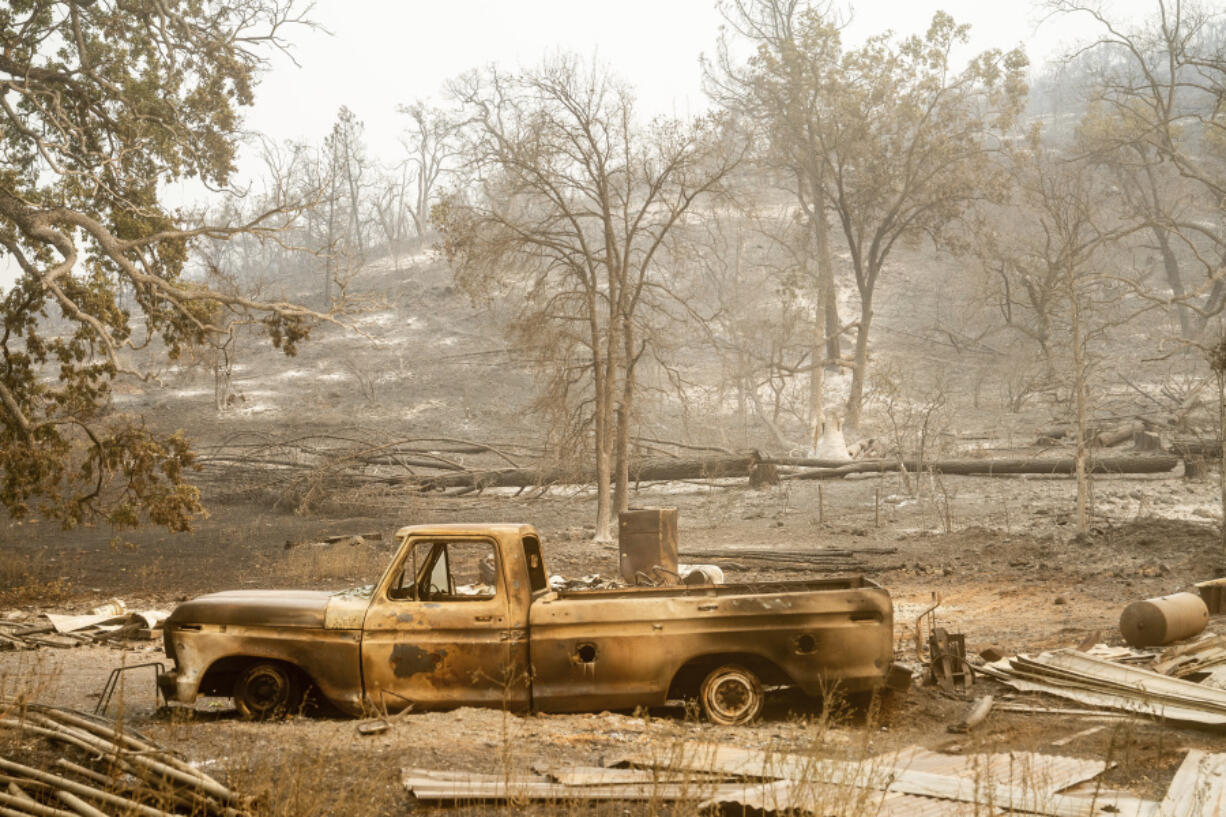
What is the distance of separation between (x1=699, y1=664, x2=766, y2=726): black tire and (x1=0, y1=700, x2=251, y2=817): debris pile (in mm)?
3673

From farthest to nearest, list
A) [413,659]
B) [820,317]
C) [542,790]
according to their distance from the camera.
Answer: [820,317] < [413,659] < [542,790]

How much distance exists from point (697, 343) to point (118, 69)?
3739cm

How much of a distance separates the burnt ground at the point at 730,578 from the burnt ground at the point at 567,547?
40mm

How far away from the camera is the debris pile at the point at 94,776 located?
189 inches

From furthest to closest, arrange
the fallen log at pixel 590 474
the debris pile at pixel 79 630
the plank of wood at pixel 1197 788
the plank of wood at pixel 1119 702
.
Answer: the fallen log at pixel 590 474 → the debris pile at pixel 79 630 → the plank of wood at pixel 1119 702 → the plank of wood at pixel 1197 788

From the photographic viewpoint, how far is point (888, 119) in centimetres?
3800

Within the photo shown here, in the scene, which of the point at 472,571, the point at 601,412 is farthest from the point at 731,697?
the point at 601,412

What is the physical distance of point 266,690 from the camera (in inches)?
306

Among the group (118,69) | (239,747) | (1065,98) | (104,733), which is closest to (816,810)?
(239,747)

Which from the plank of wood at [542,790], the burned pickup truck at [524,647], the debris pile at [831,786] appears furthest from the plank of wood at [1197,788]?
the plank of wood at [542,790]

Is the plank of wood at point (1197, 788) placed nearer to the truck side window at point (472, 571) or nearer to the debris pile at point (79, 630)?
the truck side window at point (472, 571)

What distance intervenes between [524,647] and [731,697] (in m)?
1.57

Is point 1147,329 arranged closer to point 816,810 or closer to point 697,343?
point 697,343

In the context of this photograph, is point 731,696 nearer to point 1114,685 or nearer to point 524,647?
point 524,647
